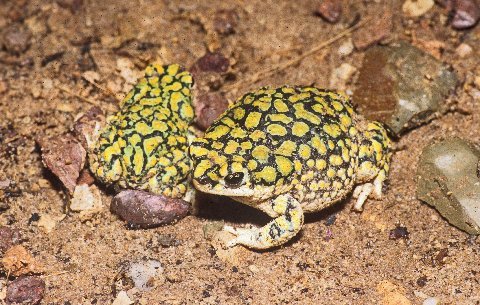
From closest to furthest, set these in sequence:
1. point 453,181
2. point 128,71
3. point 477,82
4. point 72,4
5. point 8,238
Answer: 1. point 8,238
2. point 453,181
3. point 477,82
4. point 128,71
5. point 72,4

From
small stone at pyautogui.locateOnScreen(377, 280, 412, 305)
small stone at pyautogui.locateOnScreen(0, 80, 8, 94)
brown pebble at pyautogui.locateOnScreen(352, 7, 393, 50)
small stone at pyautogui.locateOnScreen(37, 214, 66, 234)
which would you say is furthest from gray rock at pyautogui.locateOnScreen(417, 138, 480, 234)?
small stone at pyautogui.locateOnScreen(0, 80, 8, 94)

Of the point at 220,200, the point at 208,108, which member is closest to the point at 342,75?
the point at 208,108

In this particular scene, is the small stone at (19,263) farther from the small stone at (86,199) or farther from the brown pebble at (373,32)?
the brown pebble at (373,32)

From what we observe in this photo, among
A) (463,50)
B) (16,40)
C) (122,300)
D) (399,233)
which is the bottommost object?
(399,233)

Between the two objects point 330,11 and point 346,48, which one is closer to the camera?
point 346,48

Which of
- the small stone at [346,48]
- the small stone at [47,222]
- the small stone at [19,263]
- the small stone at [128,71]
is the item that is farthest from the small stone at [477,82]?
the small stone at [19,263]

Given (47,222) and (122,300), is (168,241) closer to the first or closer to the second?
(122,300)
